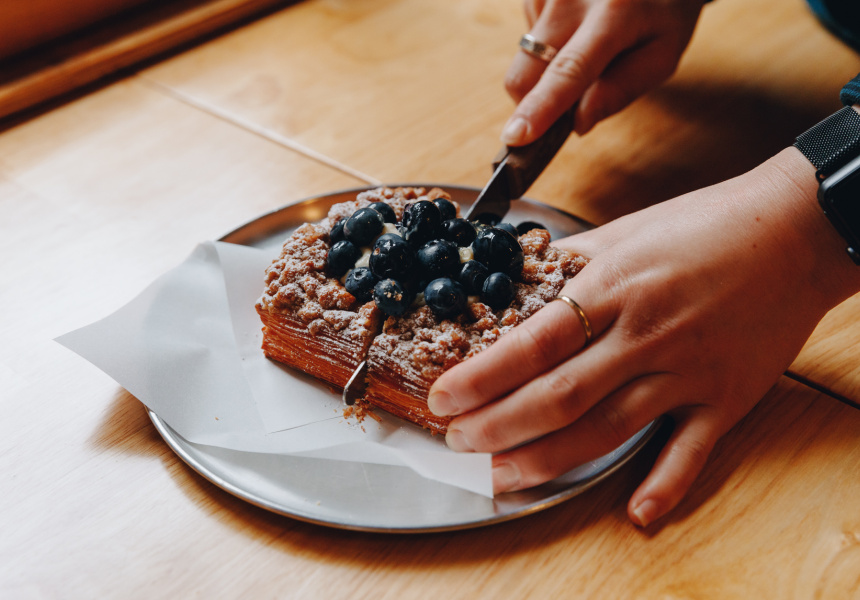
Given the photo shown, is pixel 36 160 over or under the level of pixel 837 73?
under

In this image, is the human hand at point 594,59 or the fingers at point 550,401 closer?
the fingers at point 550,401

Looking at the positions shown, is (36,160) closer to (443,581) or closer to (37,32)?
(37,32)

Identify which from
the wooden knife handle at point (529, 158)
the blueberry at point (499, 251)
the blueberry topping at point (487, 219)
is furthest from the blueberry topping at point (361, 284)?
the wooden knife handle at point (529, 158)

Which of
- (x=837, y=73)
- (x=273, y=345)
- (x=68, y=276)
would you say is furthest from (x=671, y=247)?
(x=837, y=73)

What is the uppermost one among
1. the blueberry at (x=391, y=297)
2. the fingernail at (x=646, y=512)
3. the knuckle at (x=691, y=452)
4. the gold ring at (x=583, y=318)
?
the gold ring at (x=583, y=318)

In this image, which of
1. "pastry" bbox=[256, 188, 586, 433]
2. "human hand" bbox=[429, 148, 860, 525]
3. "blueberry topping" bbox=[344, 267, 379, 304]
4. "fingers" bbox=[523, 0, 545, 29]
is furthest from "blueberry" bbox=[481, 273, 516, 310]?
"fingers" bbox=[523, 0, 545, 29]

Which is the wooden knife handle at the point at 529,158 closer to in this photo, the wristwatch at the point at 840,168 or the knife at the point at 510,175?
the knife at the point at 510,175

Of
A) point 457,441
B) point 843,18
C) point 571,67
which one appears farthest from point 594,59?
point 843,18
